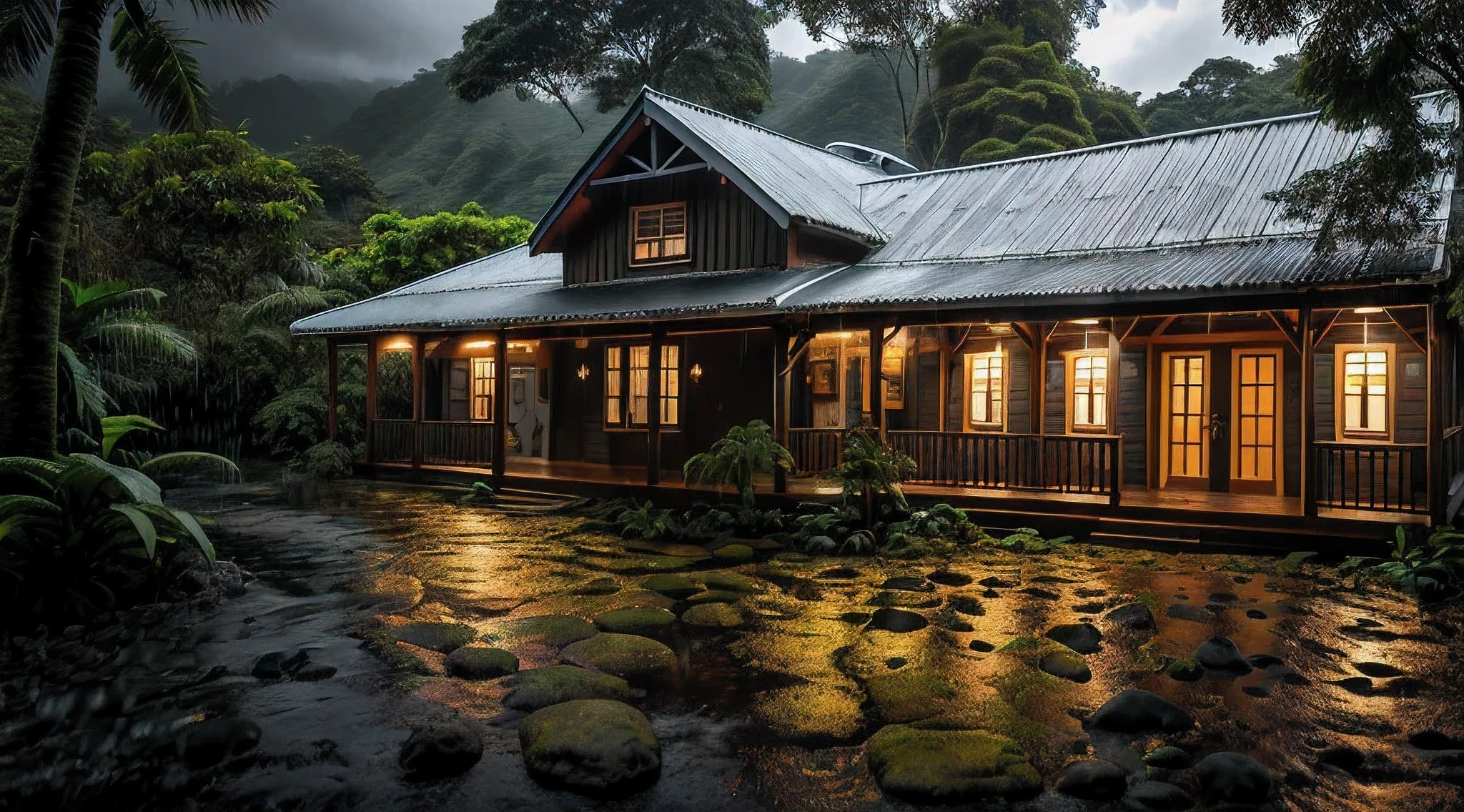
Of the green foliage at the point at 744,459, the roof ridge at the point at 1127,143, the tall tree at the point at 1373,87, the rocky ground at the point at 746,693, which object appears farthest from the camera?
the roof ridge at the point at 1127,143

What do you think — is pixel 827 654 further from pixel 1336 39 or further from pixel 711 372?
pixel 711 372

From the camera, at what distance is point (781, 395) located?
1295 centimetres

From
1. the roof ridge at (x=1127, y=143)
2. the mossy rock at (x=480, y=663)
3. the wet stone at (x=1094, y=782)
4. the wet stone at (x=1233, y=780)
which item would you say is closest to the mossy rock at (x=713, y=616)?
the mossy rock at (x=480, y=663)

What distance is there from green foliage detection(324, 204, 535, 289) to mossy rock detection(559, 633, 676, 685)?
22.4m

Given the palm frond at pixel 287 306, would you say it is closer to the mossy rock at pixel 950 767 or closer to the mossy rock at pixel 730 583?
the mossy rock at pixel 730 583

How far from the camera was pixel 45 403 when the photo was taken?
7.21 meters

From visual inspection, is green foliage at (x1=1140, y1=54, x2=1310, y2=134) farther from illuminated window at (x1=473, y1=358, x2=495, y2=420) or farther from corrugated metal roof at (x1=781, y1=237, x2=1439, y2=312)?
illuminated window at (x1=473, y1=358, x2=495, y2=420)

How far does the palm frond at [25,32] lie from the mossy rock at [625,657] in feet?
24.4

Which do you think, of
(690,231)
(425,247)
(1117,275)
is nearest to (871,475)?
(1117,275)

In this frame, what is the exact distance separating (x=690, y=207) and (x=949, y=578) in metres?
9.02

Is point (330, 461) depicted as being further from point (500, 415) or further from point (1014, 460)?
point (1014, 460)

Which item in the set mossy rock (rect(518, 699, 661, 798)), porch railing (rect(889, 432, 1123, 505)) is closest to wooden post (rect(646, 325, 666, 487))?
porch railing (rect(889, 432, 1123, 505))

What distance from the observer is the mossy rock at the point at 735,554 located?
10180 mm

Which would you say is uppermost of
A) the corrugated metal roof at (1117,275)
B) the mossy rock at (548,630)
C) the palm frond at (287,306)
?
the palm frond at (287,306)
